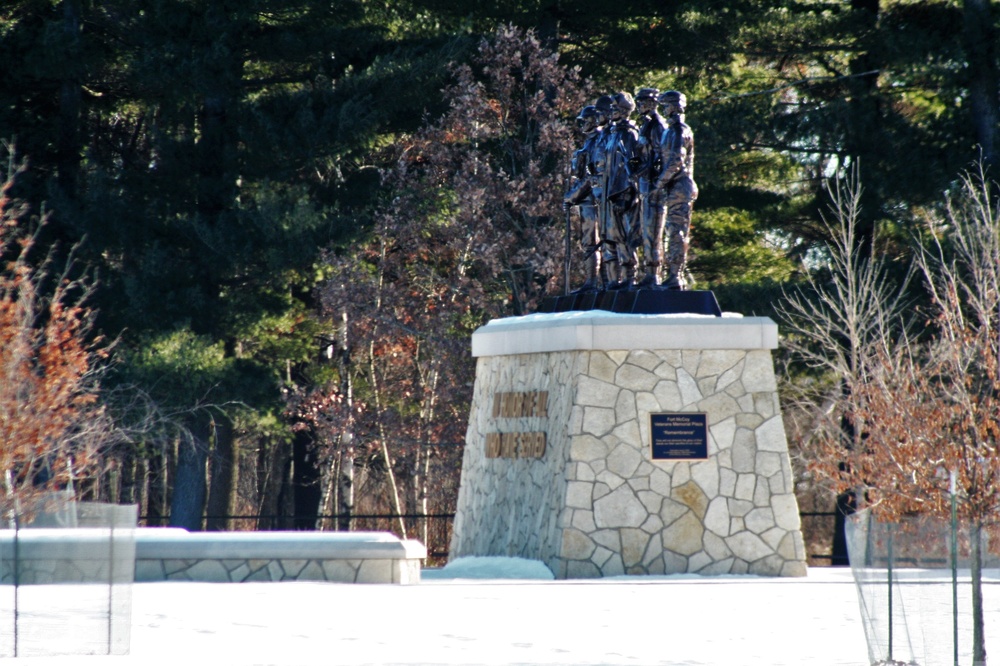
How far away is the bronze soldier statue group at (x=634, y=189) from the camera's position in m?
15.8

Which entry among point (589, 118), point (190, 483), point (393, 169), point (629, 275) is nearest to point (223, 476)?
point (190, 483)

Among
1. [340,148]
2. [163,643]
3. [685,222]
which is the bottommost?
[163,643]

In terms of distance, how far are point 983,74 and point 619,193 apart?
375 inches

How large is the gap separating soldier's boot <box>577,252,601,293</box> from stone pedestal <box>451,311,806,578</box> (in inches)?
53.2

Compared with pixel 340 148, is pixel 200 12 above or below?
above

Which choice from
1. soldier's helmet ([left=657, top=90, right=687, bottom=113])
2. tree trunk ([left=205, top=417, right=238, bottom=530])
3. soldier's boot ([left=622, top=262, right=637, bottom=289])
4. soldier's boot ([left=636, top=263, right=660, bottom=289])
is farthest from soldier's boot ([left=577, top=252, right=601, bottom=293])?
tree trunk ([left=205, top=417, right=238, bottom=530])

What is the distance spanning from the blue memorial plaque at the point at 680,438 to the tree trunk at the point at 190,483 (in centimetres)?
1264

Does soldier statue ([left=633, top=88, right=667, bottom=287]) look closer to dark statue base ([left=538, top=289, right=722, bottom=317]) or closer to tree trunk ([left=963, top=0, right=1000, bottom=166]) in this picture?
dark statue base ([left=538, top=289, right=722, bottom=317])

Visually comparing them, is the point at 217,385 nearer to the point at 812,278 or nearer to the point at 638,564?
the point at 812,278

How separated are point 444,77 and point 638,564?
41.4 ft

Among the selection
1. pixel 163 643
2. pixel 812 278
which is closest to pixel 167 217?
pixel 812 278

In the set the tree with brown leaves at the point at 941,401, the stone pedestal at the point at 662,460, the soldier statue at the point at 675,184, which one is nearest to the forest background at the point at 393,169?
the tree with brown leaves at the point at 941,401

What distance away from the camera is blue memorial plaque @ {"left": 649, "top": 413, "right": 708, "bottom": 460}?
15438 mm

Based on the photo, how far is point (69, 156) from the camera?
27.2m
